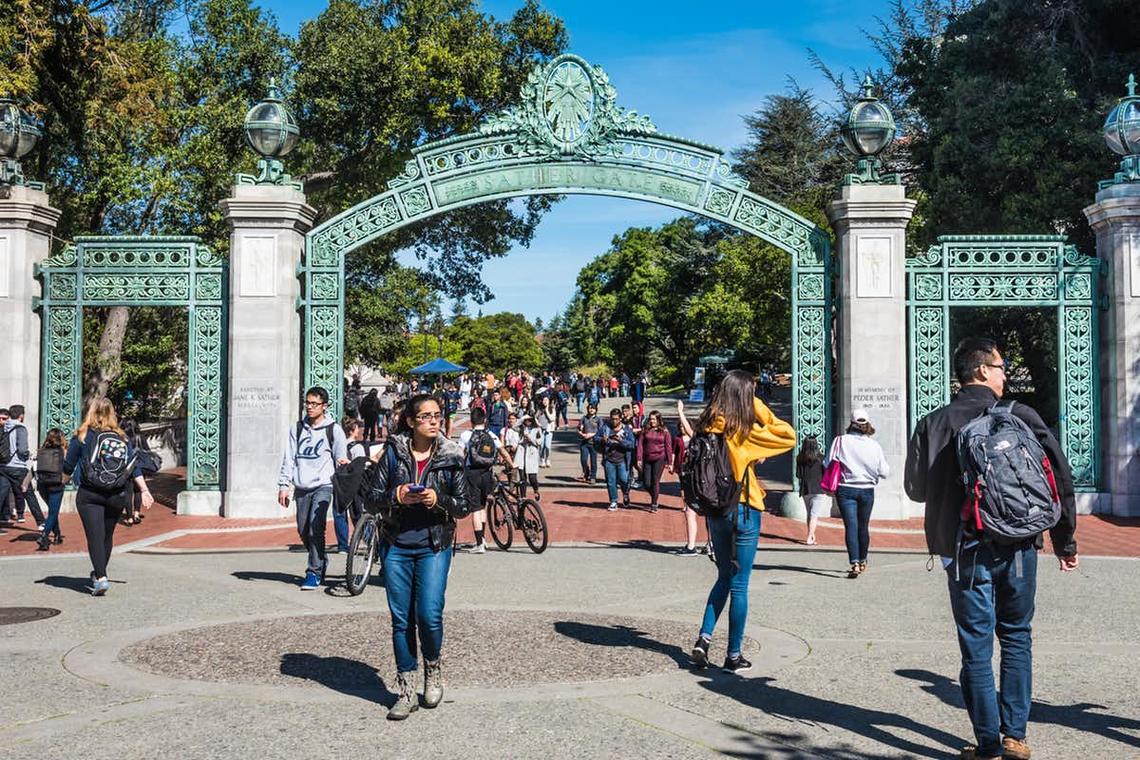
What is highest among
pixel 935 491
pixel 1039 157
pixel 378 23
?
pixel 378 23

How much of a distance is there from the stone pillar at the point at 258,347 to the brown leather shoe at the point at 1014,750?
11.7 m

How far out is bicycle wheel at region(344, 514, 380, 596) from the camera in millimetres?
9297

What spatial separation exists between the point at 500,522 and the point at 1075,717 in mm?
7835

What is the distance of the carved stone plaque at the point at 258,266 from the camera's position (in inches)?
599

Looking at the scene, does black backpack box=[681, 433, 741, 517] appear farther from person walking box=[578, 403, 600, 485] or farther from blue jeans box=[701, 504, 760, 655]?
person walking box=[578, 403, 600, 485]

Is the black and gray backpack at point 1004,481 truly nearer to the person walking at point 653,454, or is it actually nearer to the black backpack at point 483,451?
the black backpack at point 483,451

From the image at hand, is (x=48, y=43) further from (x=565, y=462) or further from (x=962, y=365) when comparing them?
(x=962, y=365)

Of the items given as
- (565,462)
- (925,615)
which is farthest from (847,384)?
(565,462)

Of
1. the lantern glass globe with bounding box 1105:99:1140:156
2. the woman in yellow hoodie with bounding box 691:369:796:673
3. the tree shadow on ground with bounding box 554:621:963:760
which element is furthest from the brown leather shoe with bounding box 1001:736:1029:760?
the lantern glass globe with bounding box 1105:99:1140:156

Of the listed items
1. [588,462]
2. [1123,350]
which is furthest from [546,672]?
[588,462]

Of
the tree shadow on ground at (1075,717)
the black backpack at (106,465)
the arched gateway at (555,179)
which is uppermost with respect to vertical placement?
the arched gateway at (555,179)

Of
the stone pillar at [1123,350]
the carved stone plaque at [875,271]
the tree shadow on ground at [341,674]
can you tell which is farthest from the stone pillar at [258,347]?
the stone pillar at [1123,350]

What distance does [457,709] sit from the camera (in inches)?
224

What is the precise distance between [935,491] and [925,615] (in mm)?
3663
